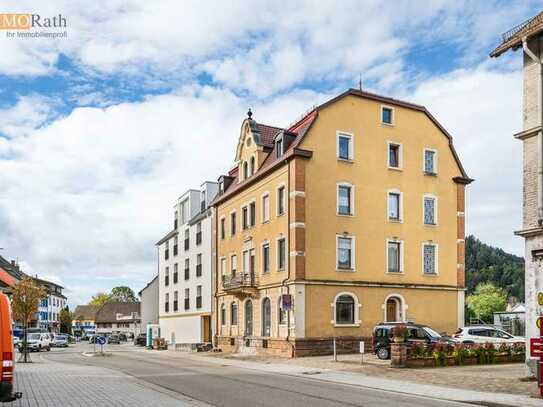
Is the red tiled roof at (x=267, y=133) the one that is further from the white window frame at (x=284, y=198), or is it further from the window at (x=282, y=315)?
the window at (x=282, y=315)

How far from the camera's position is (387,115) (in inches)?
1523

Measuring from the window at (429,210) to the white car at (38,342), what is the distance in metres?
33.0

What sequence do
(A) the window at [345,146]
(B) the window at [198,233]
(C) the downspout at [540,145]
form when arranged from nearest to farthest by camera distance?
(C) the downspout at [540,145], (A) the window at [345,146], (B) the window at [198,233]

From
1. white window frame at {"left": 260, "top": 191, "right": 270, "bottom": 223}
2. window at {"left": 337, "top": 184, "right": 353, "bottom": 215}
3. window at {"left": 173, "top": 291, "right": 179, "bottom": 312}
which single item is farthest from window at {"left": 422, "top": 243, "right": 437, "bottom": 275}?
window at {"left": 173, "top": 291, "right": 179, "bottom": 312}

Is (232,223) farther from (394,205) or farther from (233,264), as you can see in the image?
(394,205)

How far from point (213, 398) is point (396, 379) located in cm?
765

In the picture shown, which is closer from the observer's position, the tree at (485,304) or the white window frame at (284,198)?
the white window frame at (284,198)

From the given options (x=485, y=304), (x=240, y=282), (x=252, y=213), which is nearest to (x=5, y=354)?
(x=240, y=282)

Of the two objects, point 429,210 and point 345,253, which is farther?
point 429,210

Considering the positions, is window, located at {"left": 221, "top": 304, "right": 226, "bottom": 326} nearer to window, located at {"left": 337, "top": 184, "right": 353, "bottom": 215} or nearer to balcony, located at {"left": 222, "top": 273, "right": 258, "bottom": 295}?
balcony, located at {"left": 222, "top": 273, "right": 258, "bottom": 295}

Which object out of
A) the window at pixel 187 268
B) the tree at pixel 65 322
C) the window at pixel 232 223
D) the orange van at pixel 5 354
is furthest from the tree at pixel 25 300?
the tree at pixel 65 322

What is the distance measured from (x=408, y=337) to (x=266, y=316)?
1180 centimetres

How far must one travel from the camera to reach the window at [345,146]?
121 ft

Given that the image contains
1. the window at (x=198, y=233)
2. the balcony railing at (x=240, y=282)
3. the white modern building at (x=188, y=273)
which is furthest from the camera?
the window at (x=198, y=233)
